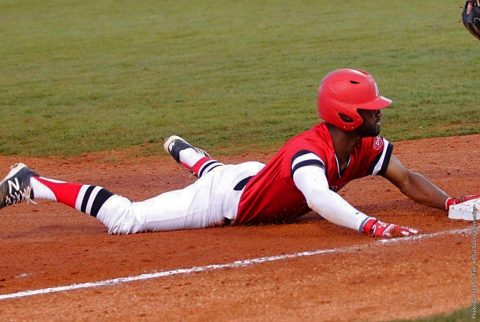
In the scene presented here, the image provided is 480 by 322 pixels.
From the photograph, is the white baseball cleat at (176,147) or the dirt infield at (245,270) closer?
the dirt infield at (245,270)

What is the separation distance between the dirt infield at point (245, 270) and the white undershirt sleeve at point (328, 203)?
0.14 metres

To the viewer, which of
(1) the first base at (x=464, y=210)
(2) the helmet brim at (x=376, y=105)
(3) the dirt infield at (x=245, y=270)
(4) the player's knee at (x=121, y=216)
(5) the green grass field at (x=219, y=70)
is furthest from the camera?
(5) the green grass field at (x=219, y=70)

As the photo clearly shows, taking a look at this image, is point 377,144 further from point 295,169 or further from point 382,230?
point 382,230

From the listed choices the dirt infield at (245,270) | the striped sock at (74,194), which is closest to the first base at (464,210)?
the dirt infield at (245,270)

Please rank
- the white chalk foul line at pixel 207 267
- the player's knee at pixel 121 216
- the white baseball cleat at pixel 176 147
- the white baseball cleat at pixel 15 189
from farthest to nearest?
the white baseball cleat at pixel 176 147 < the white baseball cleat at pixel 15 189 < the player's knee at pixel 121 216 < the white chalk foul line at pixel 207 267

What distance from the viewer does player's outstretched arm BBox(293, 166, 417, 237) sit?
617 centimetres

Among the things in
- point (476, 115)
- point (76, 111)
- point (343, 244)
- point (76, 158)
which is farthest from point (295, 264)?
point (76, 111)

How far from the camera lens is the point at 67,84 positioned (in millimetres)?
16906

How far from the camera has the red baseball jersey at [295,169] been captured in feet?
21.4

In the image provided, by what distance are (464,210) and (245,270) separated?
1.72 meters

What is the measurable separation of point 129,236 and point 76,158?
480cm

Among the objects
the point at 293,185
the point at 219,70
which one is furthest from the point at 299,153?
the point at 219,70

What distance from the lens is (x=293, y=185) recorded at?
21.6 feet

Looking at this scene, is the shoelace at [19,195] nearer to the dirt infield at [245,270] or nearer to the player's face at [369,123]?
the dirt infield at [245,270]
